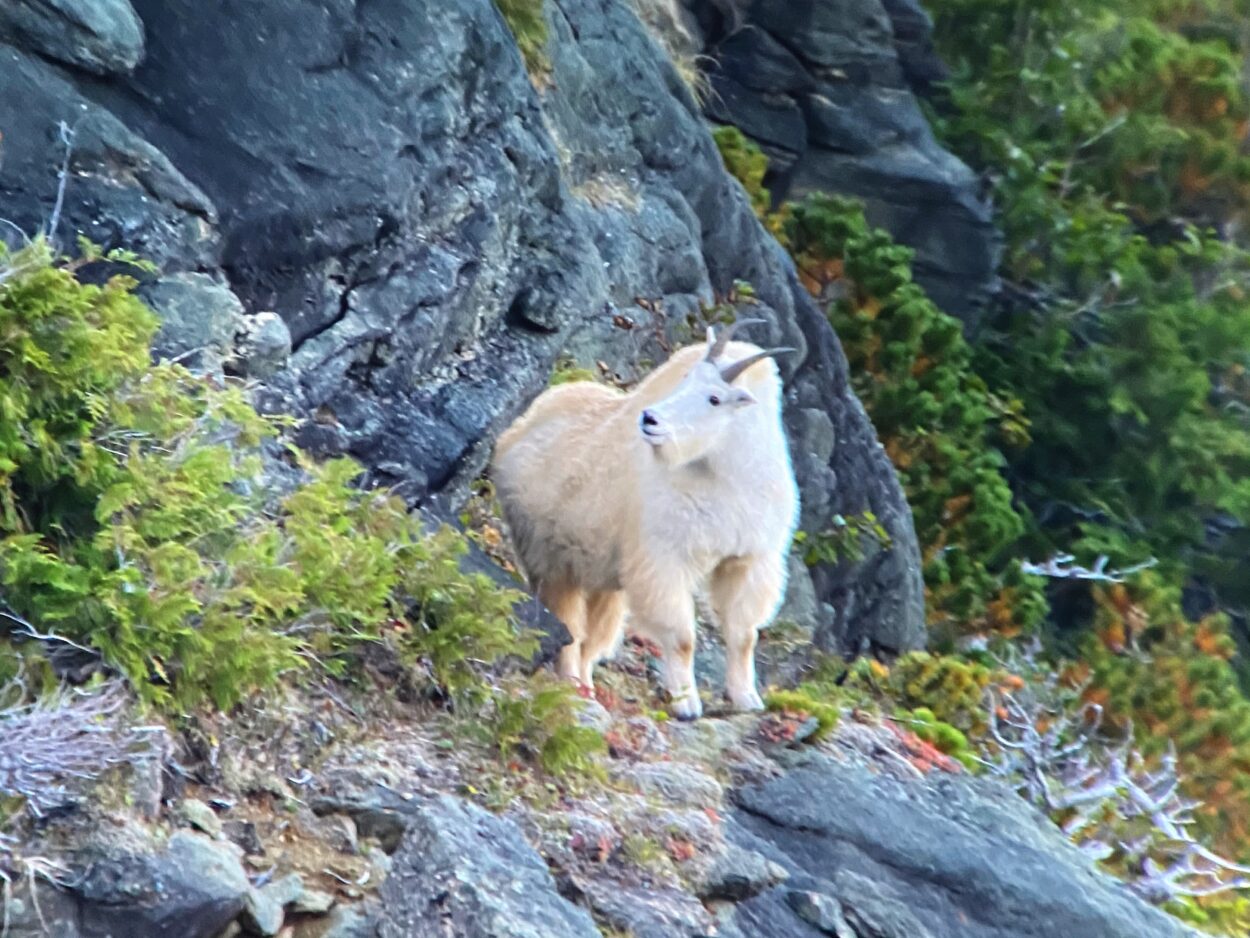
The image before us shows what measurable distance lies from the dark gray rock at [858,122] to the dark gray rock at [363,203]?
7147 millimetres

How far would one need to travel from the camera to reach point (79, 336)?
5188mm

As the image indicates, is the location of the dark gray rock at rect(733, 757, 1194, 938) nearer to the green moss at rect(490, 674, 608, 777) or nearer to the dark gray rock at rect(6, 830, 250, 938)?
the green moss at rect(490, 674, 608, 777)

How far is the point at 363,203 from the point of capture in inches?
292

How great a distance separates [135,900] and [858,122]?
575 inches

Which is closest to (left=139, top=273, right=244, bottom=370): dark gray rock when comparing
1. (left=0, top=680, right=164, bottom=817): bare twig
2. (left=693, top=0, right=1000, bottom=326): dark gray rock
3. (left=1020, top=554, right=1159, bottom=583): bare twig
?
(left=0, top=680, right=164, bottom=817): bare twig

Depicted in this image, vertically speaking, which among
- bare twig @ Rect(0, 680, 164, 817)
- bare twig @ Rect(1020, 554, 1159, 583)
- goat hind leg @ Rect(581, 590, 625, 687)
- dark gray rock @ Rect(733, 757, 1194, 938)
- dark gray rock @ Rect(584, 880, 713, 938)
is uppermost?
bare twig @ Rect(0, 680, 164, 817)

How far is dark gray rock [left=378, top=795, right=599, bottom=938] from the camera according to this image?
4.84 meters

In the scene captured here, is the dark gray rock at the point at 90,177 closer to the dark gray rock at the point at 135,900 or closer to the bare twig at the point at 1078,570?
the dark gray rock at the point at 135,900

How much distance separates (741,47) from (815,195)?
2213 millimetres

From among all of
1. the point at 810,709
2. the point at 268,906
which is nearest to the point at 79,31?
the point at 268,906

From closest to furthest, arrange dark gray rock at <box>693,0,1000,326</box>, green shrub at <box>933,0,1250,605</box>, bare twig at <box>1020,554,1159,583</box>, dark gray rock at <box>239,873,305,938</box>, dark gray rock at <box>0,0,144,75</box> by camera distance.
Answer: dark gray rock at <box>239,873,305,938</box>
dark gray rock at <box>0,0,144,75</box>
bare twig at <box>1020,554,1159,583</box>
dark gray rock at <box>693,0,1000,326</box>
green shrub at <box>933,0,1250,605</box>

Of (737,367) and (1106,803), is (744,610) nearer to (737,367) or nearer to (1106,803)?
(737,367)

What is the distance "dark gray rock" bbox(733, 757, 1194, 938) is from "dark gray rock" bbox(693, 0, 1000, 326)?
36.2 feet

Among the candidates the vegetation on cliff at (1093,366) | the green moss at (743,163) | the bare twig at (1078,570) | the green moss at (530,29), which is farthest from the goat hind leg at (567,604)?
the green moss at (743,163)
